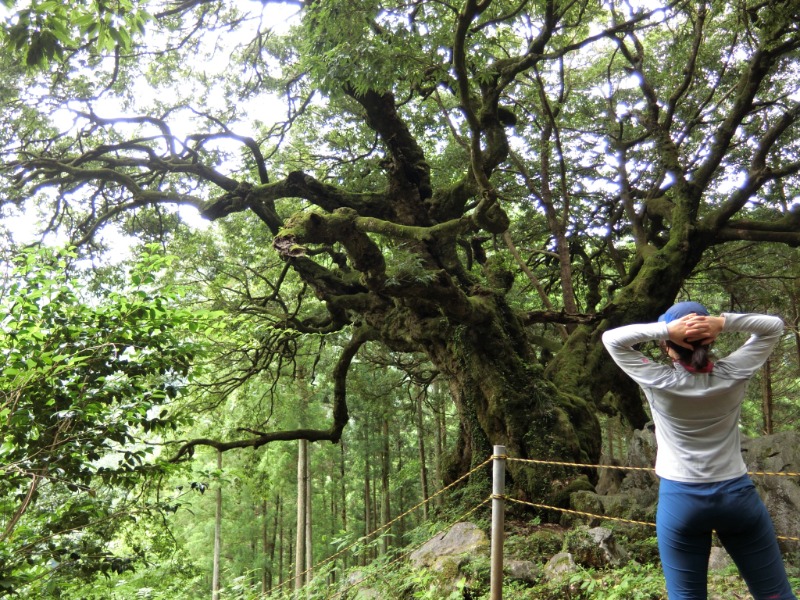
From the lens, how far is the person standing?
2105 mm

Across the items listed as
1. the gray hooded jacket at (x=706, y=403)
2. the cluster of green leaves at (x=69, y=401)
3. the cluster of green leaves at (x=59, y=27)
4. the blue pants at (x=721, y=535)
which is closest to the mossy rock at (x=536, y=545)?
the blue pants at (x=721, y=535)

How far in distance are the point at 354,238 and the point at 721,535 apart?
4588mm

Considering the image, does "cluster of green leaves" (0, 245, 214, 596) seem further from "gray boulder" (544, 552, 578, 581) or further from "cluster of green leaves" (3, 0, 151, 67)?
"gray boulder" (544, 552, 578, 581)

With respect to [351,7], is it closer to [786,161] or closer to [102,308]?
[102,308]

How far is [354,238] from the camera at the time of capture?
6004 millimetres

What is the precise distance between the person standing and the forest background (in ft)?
9.81

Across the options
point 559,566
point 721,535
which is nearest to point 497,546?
point 559,566

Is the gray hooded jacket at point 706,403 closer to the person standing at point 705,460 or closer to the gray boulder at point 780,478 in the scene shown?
the person standing at point 705,460

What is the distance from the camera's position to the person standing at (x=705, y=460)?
82.9 inches

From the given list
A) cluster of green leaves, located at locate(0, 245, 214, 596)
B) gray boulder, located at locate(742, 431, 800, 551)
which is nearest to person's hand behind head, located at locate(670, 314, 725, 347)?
cluster of green leaves, located at locate(0, 245, 214, 596)

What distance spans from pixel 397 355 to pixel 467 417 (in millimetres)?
5017

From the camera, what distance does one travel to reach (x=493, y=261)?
8.83 meters

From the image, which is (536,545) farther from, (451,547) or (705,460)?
(705,460)

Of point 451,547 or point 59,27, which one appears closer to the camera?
point 59,27
